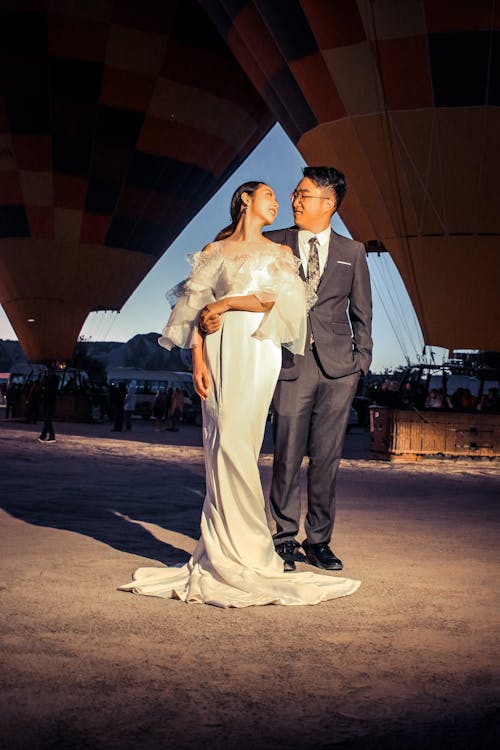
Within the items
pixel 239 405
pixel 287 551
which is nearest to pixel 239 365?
pixel 239 405

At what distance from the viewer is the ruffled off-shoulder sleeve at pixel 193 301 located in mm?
4918

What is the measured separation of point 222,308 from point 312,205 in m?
1.01

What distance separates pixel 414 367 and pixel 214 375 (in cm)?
1218

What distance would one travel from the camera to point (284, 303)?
489cm

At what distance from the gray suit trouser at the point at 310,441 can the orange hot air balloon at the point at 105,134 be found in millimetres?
22573

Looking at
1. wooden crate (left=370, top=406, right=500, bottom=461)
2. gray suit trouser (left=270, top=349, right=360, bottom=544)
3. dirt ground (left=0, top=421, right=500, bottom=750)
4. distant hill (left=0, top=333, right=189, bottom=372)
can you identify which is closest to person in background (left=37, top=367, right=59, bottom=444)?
wooden crate (left=370, top=406, right=500, bottom=461)

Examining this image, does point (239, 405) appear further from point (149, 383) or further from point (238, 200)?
point (149, 383)

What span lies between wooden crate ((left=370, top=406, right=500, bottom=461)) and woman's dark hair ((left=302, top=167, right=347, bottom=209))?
10694 millimetres

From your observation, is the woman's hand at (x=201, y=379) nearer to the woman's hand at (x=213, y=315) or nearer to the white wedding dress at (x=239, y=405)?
the white wedding dress at (x=239, y=405)

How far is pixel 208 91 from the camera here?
27438 mm

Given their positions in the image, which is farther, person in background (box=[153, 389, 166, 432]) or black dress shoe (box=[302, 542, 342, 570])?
person in background (box=[153, 389, 166, 432])

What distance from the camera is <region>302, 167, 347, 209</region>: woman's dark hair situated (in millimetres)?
5441

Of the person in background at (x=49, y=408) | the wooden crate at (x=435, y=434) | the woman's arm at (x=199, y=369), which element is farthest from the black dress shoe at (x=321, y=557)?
the person in background at (x=49, y=408)

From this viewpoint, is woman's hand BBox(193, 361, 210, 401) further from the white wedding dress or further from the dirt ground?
the dirt ground
